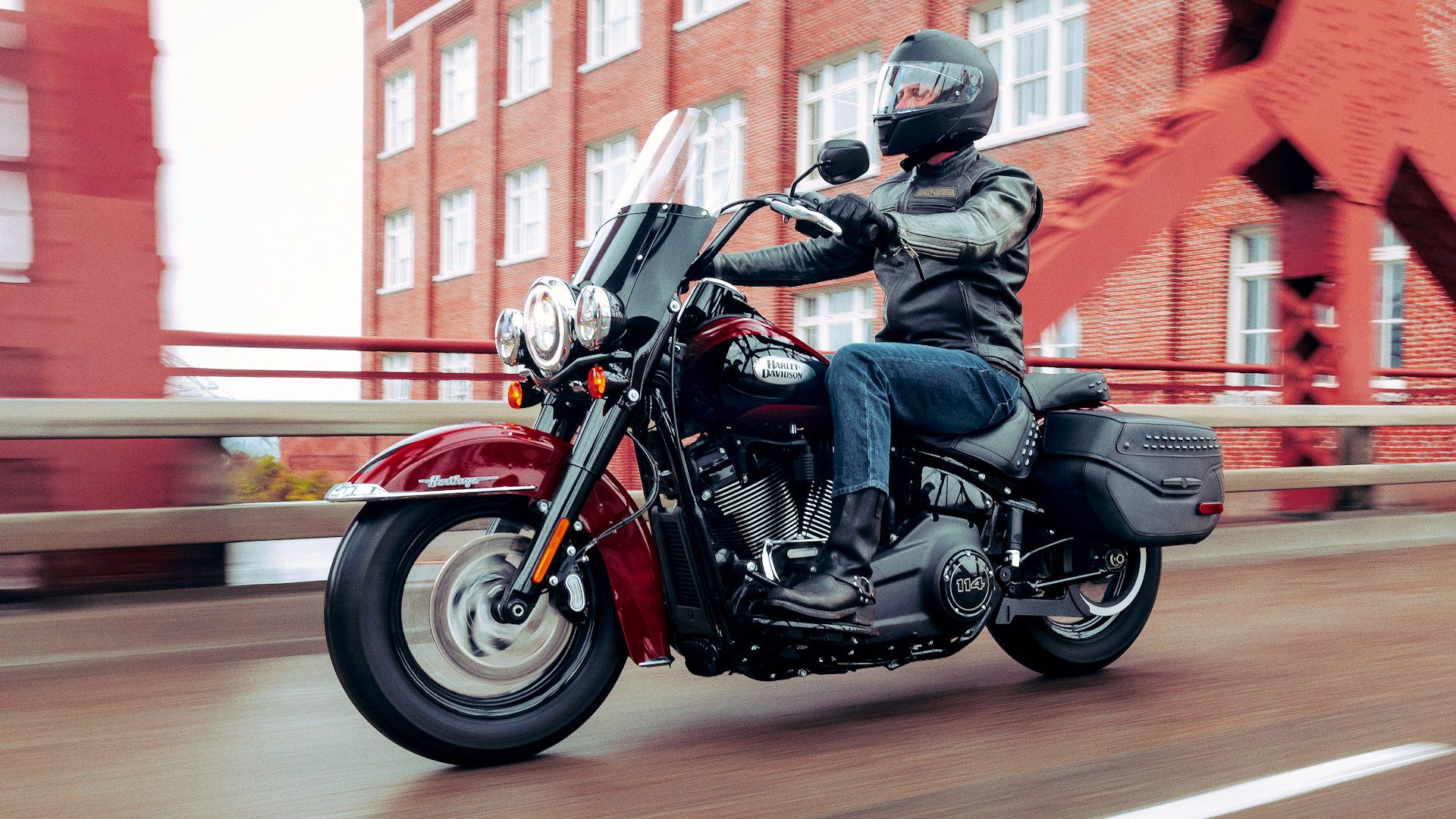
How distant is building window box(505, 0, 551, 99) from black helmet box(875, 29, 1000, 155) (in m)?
25.4

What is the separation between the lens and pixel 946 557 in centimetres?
377

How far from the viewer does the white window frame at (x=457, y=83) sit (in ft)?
103

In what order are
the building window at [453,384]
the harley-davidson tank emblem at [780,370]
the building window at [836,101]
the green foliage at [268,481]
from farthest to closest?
1. the building window at [836,101]
2. the building window at [453,384]
3. the green foliage at [268,481]
4. the harley-davidson tank emblem at [780,370]

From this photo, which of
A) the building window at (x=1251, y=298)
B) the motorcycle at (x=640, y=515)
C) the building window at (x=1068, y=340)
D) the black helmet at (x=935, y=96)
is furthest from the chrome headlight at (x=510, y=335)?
the building window at (x=1068, y=340)

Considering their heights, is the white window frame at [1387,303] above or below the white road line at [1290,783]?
above

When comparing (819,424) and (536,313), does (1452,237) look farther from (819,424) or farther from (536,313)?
(536,313)

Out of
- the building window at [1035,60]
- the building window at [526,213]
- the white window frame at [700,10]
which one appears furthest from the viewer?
the building window at [526,213]

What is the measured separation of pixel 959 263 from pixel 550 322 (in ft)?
4.24

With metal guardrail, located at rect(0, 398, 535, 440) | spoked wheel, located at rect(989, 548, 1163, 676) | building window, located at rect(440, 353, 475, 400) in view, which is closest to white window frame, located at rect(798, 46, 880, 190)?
building window, located at rect(440, 353, 475, 400)

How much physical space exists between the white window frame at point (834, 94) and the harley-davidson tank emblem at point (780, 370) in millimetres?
16579

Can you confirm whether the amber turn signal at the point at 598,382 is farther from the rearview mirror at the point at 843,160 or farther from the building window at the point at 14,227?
the building window at the point at 14,227

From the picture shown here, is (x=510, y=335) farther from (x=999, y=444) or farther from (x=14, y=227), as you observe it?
(x=14, y=227)

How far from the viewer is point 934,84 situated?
399 cm

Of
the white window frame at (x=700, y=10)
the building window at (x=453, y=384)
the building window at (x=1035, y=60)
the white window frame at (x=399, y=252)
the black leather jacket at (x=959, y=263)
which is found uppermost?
the white window frame at (x=700, y=10)
